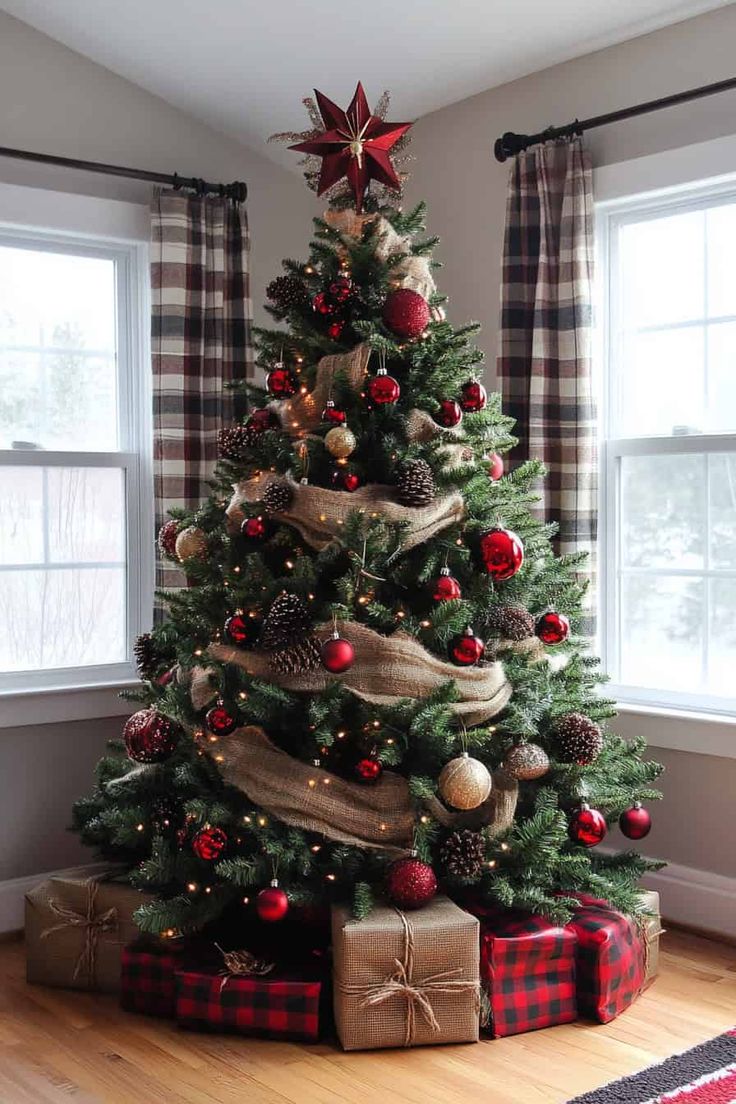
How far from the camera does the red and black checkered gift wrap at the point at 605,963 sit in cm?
263

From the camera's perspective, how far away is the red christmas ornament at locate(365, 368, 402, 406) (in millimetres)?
2656

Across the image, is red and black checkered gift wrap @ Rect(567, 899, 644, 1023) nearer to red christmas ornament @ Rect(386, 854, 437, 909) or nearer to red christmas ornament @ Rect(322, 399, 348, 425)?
red christmas ornament @ Rect(386, 854, 437, 909)

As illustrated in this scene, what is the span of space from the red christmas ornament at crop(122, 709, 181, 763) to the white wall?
140 cm

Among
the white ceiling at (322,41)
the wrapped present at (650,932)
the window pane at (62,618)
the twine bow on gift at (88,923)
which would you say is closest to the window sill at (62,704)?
the window pane at (62,618)

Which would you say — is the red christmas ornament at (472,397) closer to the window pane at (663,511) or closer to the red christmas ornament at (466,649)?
the red christmas ornament at (466,649)

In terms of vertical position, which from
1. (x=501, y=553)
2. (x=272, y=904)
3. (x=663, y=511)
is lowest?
(x=272, y=904)

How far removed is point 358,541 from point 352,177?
3.09 ft

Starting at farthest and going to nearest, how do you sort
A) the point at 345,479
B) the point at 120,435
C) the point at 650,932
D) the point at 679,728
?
the point at 120,435
the point at 679,728
the point at 650,932
the point at 345,479

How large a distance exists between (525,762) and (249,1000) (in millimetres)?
798

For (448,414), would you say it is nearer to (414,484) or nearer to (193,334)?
(414,484)

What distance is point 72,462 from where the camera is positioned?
11.9 feet

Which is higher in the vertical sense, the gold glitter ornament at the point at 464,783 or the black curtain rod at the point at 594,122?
the black curtain rod at the point at 594,122

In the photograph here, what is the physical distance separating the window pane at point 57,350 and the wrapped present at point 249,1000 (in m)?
1.74

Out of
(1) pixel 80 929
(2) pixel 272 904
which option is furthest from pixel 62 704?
(2) pixel 272 904
